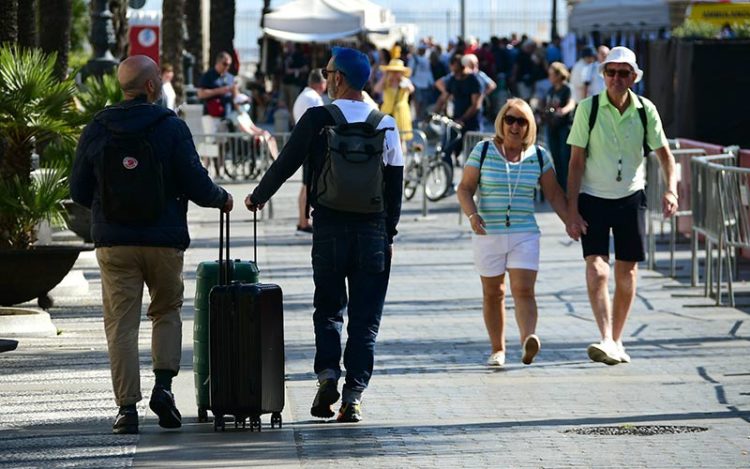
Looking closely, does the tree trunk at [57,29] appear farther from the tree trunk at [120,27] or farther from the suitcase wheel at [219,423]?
the suitcase wheel at [219,423]

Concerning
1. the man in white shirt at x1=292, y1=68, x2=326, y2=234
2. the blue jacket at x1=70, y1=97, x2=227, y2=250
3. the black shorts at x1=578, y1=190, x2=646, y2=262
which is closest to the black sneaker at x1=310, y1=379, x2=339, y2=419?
the blue jacket at x1=70, y1=97, x2=227, y2=250

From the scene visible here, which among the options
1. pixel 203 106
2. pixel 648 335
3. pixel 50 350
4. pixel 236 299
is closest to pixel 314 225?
pixel 236 299

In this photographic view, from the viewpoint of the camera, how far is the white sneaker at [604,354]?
1102 cm

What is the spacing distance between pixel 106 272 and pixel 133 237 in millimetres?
242

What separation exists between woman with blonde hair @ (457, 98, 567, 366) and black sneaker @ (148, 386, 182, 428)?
2.76 meters

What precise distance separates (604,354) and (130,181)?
3.62 meters

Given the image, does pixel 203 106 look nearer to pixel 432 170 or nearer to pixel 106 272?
pixel 432 170

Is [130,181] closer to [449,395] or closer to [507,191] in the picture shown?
[449,395]

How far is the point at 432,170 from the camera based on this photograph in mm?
23656

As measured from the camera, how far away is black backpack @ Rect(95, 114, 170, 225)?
856 cm

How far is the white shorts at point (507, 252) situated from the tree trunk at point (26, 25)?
20.8 feet

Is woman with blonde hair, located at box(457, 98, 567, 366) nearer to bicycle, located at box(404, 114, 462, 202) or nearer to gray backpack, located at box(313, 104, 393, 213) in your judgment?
gray backpack, located at box(313, 104, 393, 213)

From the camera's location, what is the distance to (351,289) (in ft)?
30.3

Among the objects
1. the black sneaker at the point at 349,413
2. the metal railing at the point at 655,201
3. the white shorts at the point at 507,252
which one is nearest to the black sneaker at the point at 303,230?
the metal railing at the point at 655,201
